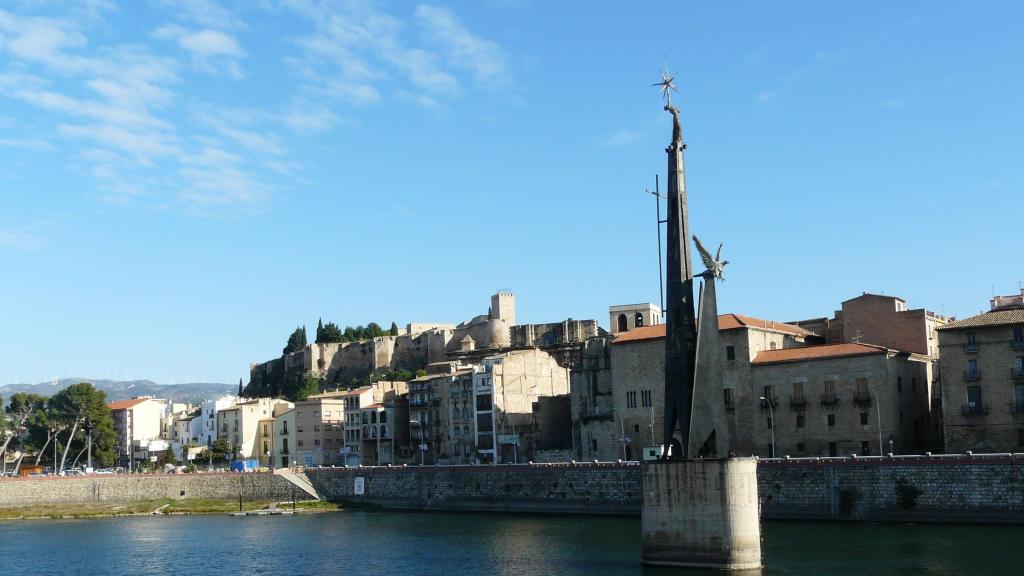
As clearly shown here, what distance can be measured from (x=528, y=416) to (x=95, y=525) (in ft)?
126

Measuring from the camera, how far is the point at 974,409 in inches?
2773

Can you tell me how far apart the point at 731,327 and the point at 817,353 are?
21.3 ft

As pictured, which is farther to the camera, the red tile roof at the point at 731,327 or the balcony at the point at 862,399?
the red tile roof at the point at 731,327

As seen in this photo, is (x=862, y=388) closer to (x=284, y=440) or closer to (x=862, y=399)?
(x=862, y=399)

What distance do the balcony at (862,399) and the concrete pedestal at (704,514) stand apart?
34.1 meters

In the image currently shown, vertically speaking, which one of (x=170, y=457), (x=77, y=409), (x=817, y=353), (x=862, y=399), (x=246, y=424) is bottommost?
(x=170, y=457)

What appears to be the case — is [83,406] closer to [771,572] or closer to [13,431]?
[13,431]

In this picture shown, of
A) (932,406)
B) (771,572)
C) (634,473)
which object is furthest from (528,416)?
(771,572)

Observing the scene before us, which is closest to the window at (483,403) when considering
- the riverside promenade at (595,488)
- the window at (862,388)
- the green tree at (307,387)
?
the riverside promenade at (595,488)

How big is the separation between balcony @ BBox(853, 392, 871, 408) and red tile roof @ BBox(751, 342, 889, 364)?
2.68 metres

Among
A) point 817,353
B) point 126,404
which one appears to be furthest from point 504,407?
point 126,404

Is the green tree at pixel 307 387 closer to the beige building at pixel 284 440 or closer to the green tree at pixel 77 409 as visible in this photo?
the beige building at pixel 284 440

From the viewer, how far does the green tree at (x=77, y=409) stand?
424 ft

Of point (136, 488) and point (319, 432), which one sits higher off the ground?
point (319, 432)
